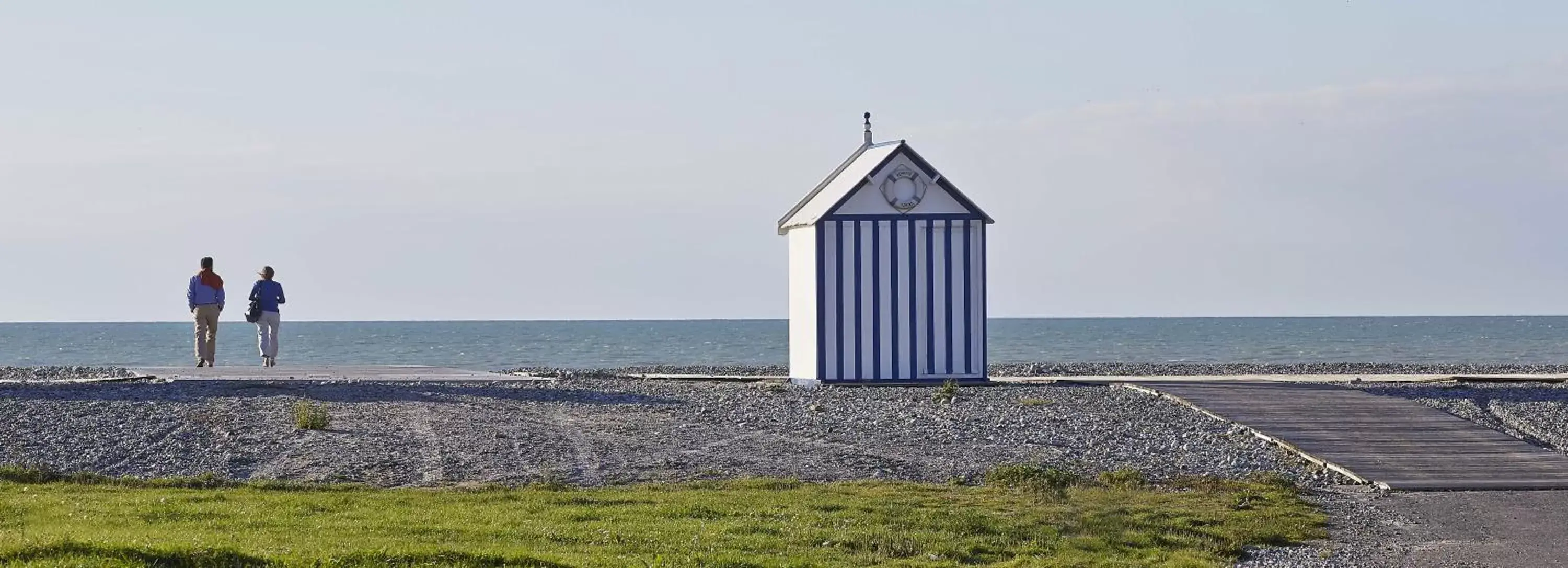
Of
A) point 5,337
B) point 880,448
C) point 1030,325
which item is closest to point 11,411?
point 880,448

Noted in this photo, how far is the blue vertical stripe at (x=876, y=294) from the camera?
2448cm

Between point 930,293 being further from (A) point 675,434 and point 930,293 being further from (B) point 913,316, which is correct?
(A) point 675,434

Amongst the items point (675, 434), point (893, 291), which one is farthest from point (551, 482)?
point (893, 291)

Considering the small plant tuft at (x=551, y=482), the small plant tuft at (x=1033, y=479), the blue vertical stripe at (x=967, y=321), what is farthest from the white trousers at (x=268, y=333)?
the small plant tuft at (x=1033, y=479)

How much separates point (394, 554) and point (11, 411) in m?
10.2

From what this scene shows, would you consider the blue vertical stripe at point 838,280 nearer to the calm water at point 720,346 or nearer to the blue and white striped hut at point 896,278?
the blue and white striped hut at point 896,278

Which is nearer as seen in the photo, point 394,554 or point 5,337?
point 394,554

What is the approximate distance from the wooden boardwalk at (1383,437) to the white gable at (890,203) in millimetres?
4133

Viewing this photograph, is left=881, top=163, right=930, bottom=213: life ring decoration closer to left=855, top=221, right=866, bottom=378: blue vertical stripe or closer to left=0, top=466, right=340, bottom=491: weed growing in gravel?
left=855, top=221, right=866, bottom=378: blue vertical stripe

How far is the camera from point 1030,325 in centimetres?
15038

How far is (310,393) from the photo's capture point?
2125 centimetres

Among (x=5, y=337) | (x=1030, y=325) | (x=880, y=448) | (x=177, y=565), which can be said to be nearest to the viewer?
(x=177, y=565)

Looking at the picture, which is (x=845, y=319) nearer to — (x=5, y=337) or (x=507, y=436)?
(x=507, y=436)

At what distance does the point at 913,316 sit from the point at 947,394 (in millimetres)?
2500
